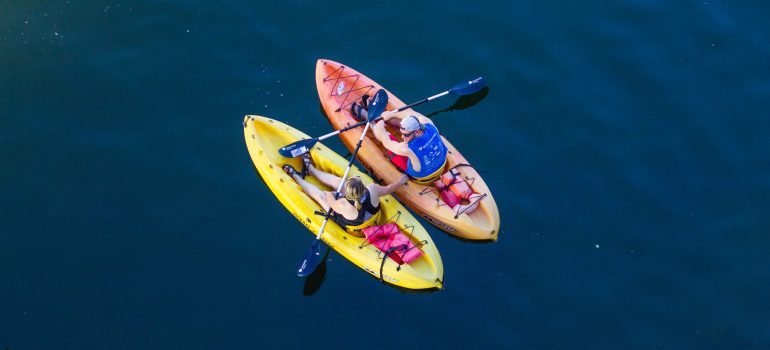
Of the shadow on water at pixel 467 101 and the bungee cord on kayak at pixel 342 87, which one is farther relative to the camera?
the shadow on water at pixel 467 101

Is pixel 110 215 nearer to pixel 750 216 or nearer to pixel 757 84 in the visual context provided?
pixel 750 216

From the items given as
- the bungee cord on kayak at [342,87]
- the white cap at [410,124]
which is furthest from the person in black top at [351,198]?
the bungee cord on kayak at [342,87]

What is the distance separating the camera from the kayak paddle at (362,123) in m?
11.0

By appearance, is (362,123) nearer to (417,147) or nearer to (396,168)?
(396,168)

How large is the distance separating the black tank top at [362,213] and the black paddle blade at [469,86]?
2398 mm

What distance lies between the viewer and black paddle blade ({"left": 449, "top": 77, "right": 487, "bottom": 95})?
1180 centimetres

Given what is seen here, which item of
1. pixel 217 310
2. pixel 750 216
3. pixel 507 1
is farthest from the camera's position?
pixel 507 1

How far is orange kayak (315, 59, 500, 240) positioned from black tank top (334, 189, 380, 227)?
81cm

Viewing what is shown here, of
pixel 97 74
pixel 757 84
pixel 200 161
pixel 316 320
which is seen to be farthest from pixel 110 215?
pixel 757 84

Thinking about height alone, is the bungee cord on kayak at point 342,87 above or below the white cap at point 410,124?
below

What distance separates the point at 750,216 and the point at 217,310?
293 inches

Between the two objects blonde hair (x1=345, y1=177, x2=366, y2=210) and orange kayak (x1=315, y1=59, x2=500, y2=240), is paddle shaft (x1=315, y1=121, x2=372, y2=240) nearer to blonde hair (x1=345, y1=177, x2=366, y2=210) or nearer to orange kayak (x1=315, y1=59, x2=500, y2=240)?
orange kayak (x1=315, y1=59, x2=500, y2=240)

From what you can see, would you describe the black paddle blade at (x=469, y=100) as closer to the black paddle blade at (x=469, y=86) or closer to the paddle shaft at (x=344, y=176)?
the black paddle blade at (x=469, y=86)

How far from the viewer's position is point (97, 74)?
11883 mm
